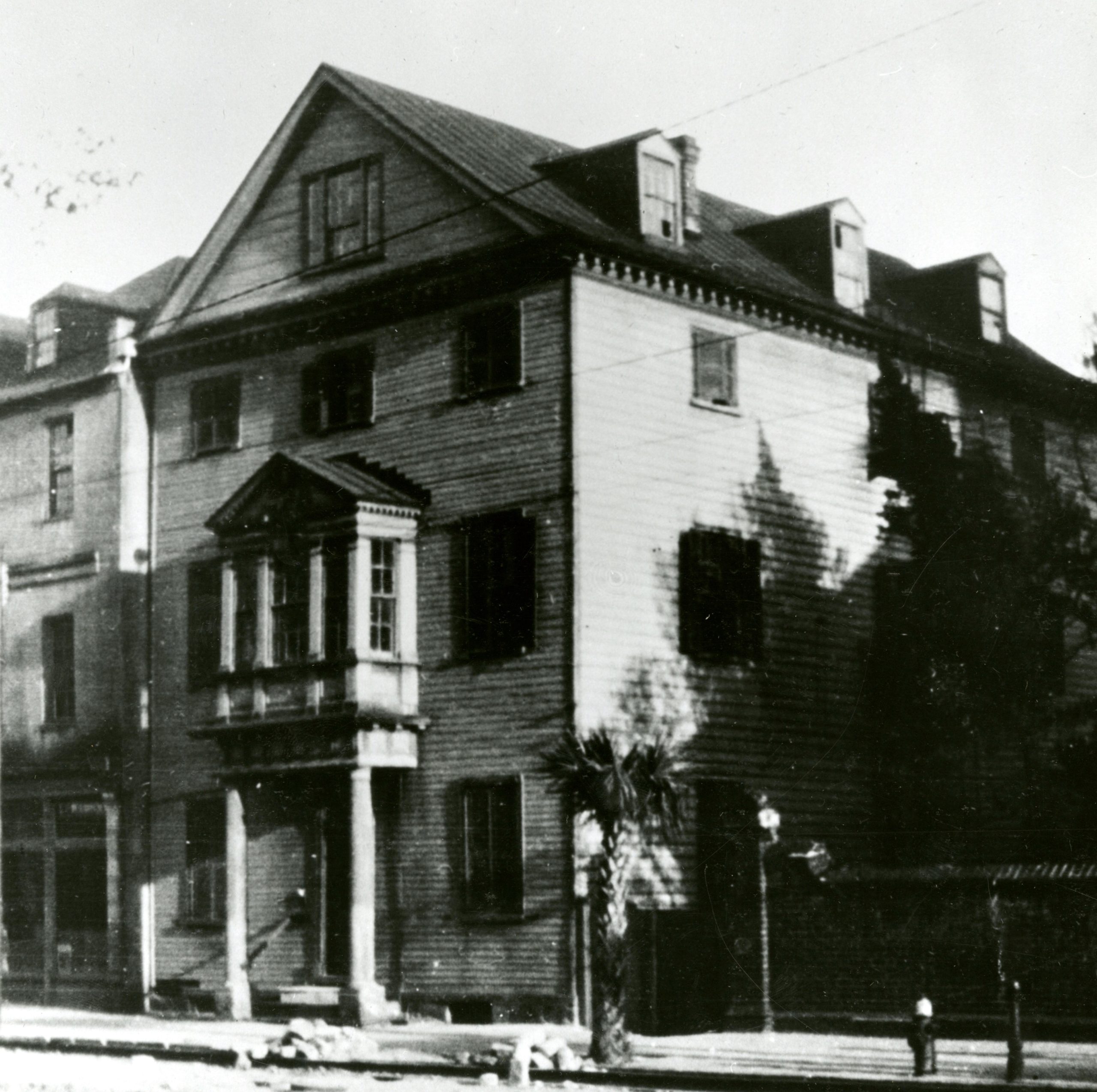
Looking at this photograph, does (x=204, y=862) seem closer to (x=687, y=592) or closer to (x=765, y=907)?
(x=687, y=592)

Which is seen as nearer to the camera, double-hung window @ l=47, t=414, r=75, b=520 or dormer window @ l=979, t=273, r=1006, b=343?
dormer window @ l=979, t=273, r=1006, b=343

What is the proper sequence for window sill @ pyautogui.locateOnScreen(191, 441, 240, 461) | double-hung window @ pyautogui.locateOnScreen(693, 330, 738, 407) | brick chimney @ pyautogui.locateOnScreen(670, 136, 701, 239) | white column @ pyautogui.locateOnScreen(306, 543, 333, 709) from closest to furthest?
1. white column @ pyautogui.locateOnScreen(306, 543, 333, 709)
2. double-hung window @ pyautogui.locateOnScreen(693, 330, 738, 407)
3. brick chimney @ pyautogui.locateOnScreen(670, 136, 701, 239)
4. window sill @ pyautogui.locateOnScreen(191, 441, 240, 461)

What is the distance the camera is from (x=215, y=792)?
33.7m

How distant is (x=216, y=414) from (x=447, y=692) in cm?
807

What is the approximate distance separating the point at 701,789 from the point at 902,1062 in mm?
8941

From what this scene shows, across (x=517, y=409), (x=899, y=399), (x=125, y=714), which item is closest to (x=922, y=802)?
(x=899, y=399)

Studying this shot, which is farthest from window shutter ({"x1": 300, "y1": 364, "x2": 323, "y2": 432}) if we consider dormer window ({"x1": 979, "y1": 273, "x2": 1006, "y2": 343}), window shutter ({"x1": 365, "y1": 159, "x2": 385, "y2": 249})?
dormer window ({"x1": 979, "y1": 273, "x2": 1006, "y2": 343})

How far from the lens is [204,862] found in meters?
33.8

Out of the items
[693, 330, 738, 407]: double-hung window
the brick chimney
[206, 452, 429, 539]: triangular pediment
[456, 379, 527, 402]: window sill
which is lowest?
[206, 452, 429, 539]: triangular pediment

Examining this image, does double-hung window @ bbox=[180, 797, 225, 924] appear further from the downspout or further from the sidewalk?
the sidewalk

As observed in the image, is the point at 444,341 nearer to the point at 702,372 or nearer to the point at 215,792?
the point at 702,372

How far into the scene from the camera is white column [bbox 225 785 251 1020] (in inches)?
1245

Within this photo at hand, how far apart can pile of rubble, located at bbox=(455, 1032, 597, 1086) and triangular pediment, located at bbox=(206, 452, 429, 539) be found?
35.4 ft

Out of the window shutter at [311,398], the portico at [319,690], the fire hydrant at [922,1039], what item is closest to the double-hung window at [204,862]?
the portico at [319,690]
